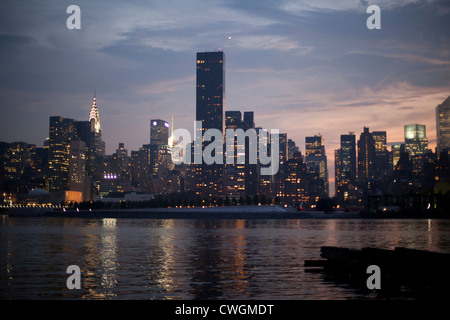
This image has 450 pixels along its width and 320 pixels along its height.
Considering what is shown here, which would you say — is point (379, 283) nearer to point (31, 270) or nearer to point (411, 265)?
point (411, 265)

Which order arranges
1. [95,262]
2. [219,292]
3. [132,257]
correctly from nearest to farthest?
[219,292] < [95,262] < [132,257]

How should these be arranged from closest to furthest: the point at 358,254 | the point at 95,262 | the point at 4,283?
1. the point at 4,283
2. the point at 358,254
3. the point at 95,262

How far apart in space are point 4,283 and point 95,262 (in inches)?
544

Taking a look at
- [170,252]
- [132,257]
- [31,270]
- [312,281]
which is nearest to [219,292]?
[312,281]

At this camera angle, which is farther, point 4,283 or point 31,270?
point 31,270

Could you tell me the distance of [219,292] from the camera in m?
29.8

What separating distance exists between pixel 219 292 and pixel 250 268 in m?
12.5

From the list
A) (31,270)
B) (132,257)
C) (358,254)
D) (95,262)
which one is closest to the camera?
(358,254)

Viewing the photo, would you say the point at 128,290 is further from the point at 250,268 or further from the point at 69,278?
the point at 250,268

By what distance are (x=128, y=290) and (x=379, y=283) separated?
48.1 feet

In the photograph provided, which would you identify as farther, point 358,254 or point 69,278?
point 358,254
